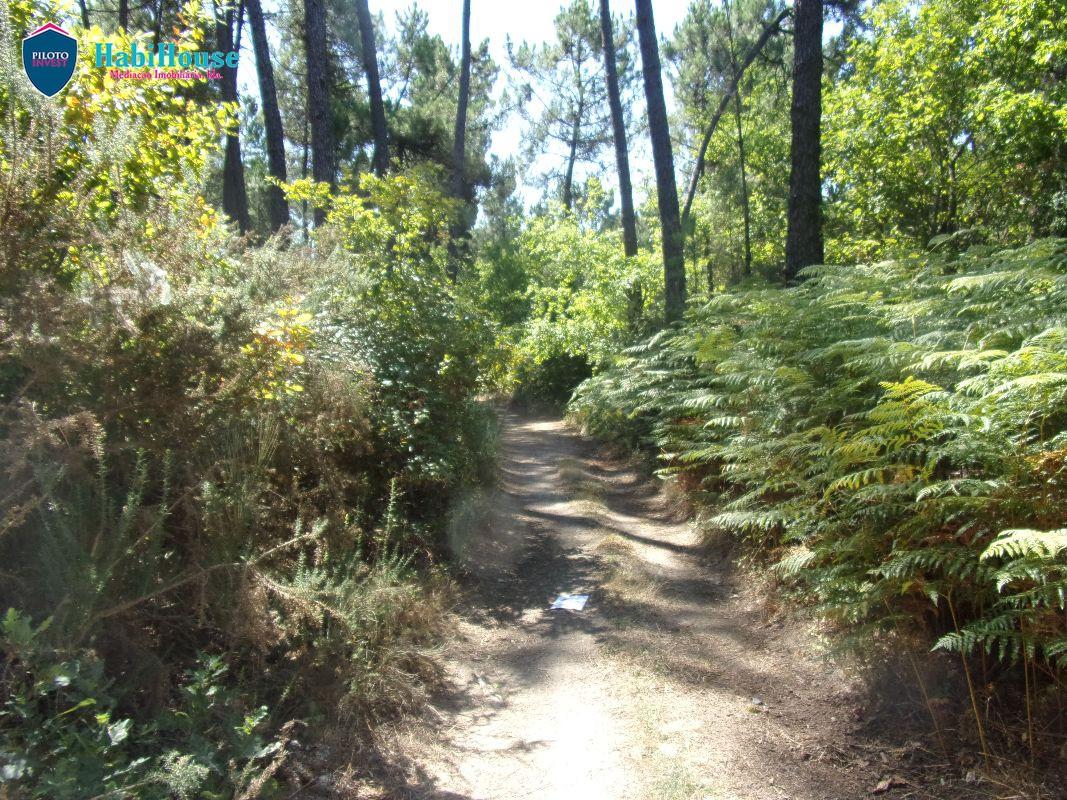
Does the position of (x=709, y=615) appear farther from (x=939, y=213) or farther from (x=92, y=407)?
(x=939, y=213)

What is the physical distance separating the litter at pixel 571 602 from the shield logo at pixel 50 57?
508cm

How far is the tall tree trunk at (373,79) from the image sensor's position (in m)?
17.0

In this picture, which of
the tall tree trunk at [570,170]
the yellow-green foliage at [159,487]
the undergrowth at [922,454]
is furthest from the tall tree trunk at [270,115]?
the tall tree trunk at [570,170]

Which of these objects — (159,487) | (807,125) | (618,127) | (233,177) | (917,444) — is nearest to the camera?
(917,444)

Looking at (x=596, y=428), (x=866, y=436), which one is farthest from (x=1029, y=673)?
(x=596, y=428)

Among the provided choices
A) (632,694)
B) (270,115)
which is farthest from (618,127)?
(632,694)

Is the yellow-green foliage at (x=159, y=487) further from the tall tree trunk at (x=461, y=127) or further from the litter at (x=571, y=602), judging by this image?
the tall tree trunk at (x=461, y=127)

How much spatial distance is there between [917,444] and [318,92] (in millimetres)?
10691

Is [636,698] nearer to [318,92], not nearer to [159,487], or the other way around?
[159,487]

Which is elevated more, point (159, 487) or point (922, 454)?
point (159, 487)

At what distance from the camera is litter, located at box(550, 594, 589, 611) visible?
6.12 m

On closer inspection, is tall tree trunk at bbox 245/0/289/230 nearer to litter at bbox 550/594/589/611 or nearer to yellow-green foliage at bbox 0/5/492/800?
yellow-green foliage at bbox 0/5/492/800

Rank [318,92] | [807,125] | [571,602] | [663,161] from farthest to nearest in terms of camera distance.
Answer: [663,161], [318,92], [807,125], [571,602]

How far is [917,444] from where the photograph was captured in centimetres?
411
